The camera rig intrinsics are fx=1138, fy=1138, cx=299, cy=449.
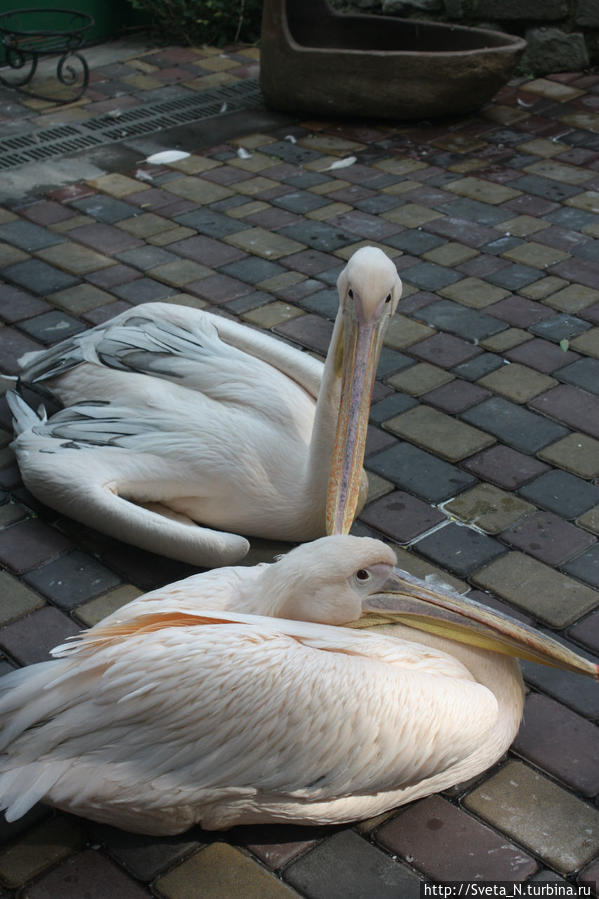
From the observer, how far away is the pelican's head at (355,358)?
10.8 ft

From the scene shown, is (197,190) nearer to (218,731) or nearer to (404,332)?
(404,332)

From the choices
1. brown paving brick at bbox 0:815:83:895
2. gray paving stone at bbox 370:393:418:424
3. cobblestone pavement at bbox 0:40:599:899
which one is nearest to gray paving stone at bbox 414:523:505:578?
cobblestone pavement at bbox 0:40:599:899

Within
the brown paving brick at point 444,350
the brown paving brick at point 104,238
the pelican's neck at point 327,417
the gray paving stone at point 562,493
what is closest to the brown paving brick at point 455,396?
the brown paving brick at point 444,350

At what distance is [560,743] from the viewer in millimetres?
2928

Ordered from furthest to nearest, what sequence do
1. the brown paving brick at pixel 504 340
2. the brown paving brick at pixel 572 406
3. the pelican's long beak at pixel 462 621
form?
the brown paving brick at pixel 504 340 < the brown paving brick at pixel 572 406 < the pelican's long beak at pixel 462 621

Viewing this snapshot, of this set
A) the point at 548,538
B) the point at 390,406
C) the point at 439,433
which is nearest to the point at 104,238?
the point at 390,406

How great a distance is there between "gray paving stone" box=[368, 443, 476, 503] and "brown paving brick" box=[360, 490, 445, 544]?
56 millimetres

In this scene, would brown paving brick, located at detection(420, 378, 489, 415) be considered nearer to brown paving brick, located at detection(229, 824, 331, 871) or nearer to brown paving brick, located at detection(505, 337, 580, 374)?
brown paving brick, located at detection(505, 337, 580, 374)

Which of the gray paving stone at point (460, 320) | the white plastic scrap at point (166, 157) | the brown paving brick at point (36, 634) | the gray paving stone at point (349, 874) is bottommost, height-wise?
the gray paving stone at point (349, 874)

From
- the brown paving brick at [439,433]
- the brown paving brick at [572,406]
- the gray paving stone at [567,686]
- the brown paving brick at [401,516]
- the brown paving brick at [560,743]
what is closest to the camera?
the brown paving brick at [560,743]

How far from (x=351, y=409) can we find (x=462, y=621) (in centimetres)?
83

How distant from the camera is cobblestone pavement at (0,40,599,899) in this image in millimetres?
A: 2652

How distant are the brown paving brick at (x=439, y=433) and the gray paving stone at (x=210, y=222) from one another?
1746mm

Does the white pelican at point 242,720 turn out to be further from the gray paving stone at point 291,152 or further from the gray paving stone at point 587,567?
the gray paving stone at point 291,152
